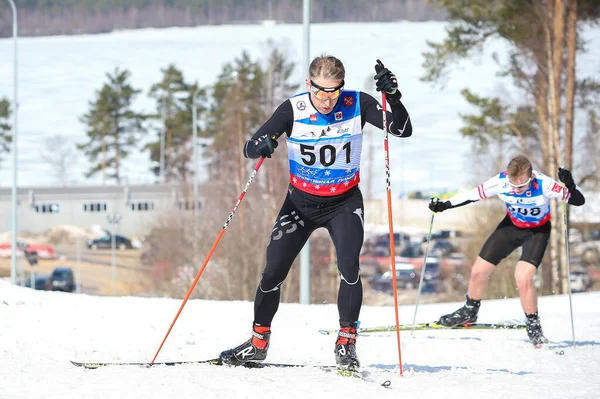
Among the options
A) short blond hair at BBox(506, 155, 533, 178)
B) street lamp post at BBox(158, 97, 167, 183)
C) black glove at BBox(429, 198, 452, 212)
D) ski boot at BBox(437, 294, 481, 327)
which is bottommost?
ski boot at BBox(437, 294, 481, 327)

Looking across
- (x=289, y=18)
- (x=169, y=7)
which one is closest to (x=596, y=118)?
(x=289, y=18)

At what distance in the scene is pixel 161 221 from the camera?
31.6m

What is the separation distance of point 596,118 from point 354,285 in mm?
15881

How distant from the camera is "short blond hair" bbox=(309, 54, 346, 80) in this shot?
476 centimetres

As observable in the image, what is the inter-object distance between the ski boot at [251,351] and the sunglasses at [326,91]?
1494mm

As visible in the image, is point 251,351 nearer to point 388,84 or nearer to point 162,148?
point 388,84

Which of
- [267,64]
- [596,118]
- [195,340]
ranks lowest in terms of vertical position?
[195,340]

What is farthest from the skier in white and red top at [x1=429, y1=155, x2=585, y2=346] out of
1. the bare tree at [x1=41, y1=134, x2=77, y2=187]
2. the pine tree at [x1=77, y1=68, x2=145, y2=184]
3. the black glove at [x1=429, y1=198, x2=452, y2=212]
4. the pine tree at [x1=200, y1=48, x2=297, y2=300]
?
the bare tree at [x1=41, y1=134, x2=77, y2=187]

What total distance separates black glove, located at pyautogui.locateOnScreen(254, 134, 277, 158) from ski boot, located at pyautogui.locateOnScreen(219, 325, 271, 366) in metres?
1.12

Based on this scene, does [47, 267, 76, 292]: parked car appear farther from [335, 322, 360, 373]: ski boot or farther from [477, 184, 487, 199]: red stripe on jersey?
[335, 322, 360, 373]: ski boot

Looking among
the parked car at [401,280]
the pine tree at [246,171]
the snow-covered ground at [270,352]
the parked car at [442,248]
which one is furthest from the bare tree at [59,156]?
the snow-covered ground at [270,352]

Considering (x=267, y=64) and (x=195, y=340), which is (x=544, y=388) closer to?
(x=195, y=340)


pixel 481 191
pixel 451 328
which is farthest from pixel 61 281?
pixel 481 191

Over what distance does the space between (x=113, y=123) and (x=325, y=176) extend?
46284 millimetres
